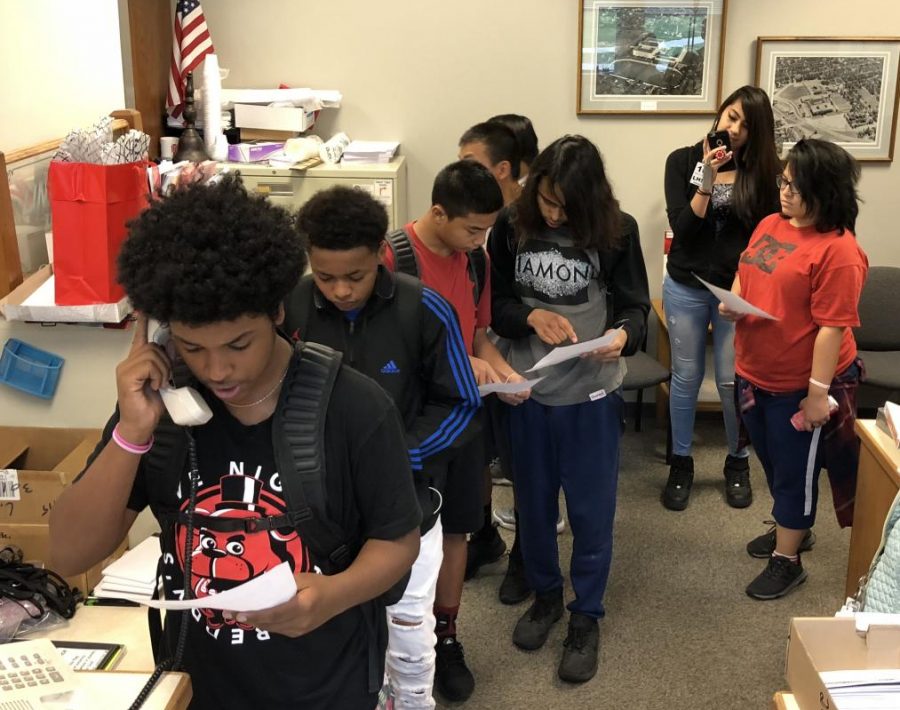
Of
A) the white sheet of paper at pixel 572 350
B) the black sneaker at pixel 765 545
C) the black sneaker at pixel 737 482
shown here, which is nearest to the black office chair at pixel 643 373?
the black sneaker at pixel 737 482

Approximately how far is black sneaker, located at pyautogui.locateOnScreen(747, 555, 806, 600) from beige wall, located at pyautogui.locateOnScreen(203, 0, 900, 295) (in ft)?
6.33

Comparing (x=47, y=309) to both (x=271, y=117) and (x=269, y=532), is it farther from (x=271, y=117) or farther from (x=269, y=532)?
(x=271, y=117)

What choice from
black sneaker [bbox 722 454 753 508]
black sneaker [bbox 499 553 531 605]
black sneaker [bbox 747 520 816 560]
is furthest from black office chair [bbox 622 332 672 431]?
black sneaker [bbox 499 553 531 605]

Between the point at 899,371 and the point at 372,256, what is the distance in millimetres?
2919

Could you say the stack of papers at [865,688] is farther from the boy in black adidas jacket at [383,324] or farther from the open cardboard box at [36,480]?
the open cardboard box at [36,480]

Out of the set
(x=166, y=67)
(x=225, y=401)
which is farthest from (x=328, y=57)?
(x=225, y=401)

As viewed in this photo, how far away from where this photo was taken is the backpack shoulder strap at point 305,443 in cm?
123

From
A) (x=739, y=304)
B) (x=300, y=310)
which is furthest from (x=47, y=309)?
(x=739, y=304)

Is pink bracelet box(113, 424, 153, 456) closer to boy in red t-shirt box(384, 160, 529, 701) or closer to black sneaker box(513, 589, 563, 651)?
boy in red t-shirt box(384, 160, 529, 701)

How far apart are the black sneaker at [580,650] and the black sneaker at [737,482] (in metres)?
1.22

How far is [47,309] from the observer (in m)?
2.25

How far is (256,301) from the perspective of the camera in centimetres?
117

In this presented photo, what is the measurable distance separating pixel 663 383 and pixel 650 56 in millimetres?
1489

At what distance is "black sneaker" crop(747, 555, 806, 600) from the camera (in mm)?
3191
